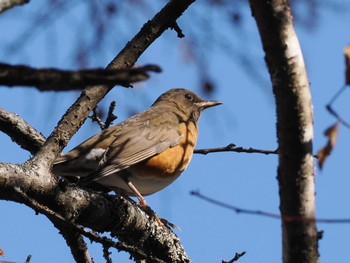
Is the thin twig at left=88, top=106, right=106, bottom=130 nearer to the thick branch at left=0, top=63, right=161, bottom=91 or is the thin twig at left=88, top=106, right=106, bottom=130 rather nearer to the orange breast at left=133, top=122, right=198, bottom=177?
the orange breast at left=133, top=122, right=198, bottom=177

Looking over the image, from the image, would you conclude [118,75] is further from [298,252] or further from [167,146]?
[167,146]

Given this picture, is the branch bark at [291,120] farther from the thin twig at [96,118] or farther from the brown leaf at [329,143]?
the thin twig at [96,118]

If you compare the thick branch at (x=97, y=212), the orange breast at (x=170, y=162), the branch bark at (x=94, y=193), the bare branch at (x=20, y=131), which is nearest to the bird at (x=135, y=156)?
the orange breast at (x=170, y=162)

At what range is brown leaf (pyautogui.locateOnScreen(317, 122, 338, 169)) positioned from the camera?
7.99ft

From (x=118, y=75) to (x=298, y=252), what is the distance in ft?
3.07

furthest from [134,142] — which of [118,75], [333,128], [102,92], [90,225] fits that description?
[118,75]

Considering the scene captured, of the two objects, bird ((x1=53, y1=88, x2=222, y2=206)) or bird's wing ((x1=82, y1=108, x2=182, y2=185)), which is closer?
bird ((x1=53, y1=88, x2=222, y2=206))

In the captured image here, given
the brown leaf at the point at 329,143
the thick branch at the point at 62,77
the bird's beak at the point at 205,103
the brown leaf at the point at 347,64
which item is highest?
the bird's beak at the point at 205,103

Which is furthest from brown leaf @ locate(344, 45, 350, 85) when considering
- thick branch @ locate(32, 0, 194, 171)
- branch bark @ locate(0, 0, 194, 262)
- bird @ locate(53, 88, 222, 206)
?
bird @ locate(53, 88, 222, 206)

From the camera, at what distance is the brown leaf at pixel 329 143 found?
7.99 feet

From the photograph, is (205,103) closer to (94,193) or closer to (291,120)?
(94,193)

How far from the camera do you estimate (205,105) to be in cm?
732

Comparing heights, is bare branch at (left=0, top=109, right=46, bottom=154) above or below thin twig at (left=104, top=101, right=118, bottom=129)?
below

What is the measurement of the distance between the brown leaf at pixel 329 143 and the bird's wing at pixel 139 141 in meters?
2.64
